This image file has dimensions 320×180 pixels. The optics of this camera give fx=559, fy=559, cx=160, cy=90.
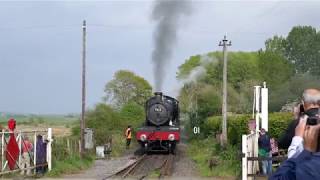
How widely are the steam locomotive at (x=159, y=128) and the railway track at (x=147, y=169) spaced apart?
1.83 meters

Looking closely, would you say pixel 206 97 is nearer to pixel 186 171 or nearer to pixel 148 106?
pixel 148 106

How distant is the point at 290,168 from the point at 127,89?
6014 centimetres

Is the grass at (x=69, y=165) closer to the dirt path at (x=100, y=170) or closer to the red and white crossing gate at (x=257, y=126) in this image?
the dirt path at (x=100, y=170)

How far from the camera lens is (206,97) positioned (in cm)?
5850

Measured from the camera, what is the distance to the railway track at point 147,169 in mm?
20386

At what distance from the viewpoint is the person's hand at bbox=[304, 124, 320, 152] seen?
3143mm

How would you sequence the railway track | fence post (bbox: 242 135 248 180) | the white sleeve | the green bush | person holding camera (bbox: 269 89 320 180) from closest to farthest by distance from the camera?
1. person holding camera (bbox: 269 89 320 180)
2. the white sleeve
3. fence post (bbox: 242 135 248 180)
4. the railway track
5. the green bush

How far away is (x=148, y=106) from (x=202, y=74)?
139 feet

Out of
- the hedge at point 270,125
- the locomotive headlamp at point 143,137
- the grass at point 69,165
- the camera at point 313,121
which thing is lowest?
the grass at point 69,165

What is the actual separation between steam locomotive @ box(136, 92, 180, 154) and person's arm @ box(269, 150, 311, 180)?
2689 centimetres

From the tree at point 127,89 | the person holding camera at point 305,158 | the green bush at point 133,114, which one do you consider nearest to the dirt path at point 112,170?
the person holding camera at point 305,158

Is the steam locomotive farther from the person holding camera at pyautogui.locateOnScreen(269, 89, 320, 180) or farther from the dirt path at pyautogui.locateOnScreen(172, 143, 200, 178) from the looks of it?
the person holding camera at pyautogui.locateOnScreen(269, 89, 320, 180)

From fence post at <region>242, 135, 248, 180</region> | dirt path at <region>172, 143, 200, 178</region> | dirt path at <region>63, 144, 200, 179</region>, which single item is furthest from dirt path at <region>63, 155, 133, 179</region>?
fence post at <region>242, 135, 248, 180</region>

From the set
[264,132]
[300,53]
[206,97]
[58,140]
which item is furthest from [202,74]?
[264,132]
